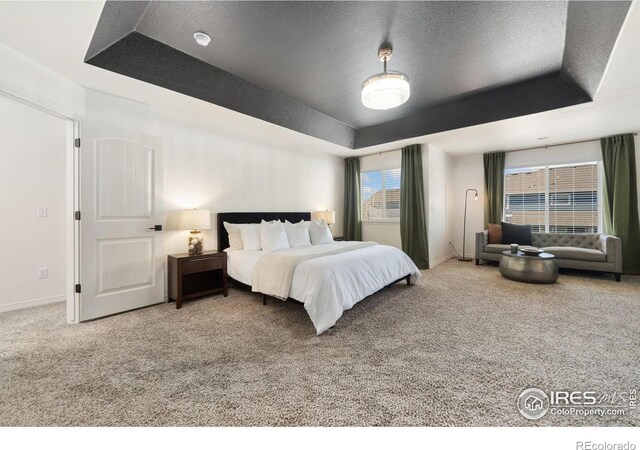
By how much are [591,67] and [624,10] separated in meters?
0.94

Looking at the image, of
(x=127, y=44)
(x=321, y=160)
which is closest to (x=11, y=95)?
(x=127, y=44)

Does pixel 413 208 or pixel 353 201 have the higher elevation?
pixel 353 201

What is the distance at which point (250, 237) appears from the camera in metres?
3.72

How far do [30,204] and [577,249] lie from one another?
7812 mm

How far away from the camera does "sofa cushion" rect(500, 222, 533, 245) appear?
502 cm

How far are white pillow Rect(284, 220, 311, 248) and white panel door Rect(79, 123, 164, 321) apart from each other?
167 cm

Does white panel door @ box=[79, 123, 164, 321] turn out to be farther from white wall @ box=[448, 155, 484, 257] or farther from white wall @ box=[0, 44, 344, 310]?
white wall @ box=[448, 155, 484, 257]

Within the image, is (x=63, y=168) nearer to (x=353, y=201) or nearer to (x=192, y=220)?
(x=192, y=220)

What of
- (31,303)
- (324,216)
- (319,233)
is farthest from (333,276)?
(31,303)

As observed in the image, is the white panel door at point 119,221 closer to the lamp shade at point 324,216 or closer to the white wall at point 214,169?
the white wall at point 214,169

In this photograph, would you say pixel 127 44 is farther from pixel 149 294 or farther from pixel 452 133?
pixel 452 133

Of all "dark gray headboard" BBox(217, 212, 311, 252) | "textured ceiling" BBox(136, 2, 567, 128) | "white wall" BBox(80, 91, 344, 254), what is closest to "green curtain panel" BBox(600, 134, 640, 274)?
"textured ceiling" BBox(136, 2, 567, 128)

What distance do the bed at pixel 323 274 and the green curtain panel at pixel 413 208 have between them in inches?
53.5

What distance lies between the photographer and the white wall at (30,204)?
9.73 feet
